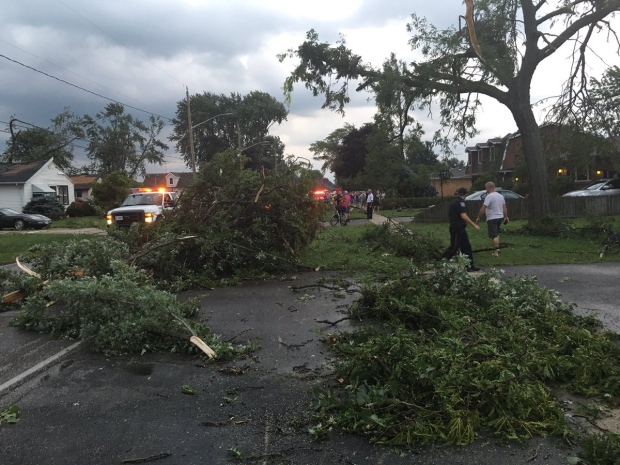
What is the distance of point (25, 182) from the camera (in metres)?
39.6

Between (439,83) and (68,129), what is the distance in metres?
65.9

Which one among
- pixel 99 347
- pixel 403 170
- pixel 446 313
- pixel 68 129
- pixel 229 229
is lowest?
pixel 99 347

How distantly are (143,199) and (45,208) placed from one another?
20614 millimetres

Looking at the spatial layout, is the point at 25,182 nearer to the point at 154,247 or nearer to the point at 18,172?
the point at 18,172

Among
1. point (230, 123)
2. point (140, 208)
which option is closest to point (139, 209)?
point (140, 208)

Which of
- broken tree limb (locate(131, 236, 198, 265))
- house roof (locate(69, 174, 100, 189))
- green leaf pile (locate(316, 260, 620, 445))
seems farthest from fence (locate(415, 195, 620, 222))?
house roof (locate(69, 174, 100, 189))

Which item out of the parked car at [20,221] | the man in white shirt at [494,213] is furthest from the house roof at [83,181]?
the man in white shirt at [494,213]

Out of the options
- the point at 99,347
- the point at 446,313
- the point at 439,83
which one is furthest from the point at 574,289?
the point at 439,83

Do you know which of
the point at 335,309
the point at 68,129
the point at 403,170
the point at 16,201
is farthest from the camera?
the point at 68,129

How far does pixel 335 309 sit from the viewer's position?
6.86 meters

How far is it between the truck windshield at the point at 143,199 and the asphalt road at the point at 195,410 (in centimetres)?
1241

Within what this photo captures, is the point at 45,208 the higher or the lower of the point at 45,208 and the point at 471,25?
the lower

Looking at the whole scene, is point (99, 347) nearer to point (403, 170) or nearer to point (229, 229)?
point (229, 229)

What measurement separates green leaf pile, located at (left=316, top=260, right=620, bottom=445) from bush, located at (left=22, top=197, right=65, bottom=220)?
3515cm
